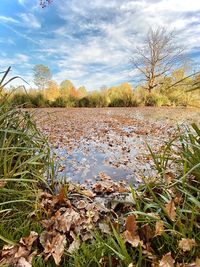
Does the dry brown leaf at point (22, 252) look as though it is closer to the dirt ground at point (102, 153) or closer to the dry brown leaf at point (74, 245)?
the dry brown leaf at point (74, 245)

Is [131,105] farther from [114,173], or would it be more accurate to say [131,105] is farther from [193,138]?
[193,138]

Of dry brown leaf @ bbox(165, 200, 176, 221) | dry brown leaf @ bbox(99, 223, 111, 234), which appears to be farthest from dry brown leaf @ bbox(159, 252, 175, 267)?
dry brown leaf @ bbox(99, 223, 111, 234)

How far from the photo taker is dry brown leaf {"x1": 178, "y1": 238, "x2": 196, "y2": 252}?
3.85ft

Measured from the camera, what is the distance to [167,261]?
115 centimetres

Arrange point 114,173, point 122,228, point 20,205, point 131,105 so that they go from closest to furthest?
1. point 122,228
2. point 20,205
3. point 114,173
4. point 131,105

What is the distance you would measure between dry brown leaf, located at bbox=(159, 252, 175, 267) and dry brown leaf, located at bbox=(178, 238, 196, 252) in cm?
8

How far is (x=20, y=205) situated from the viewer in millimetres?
1598

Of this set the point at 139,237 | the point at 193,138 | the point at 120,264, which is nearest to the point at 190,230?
the point at 139,237

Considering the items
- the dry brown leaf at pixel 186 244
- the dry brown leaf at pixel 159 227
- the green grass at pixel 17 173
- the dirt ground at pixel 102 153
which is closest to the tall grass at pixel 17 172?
the green grass at pixel 17 173

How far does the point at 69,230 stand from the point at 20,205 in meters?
0.38

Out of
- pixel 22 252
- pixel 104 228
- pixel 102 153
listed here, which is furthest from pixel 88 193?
pixel 102 153

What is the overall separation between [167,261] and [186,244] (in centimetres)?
13

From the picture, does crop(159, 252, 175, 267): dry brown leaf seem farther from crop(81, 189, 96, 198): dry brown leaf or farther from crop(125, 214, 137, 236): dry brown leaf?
crop(81, 189, 96, 198): dry brown leaf

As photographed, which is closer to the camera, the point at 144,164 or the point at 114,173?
the point at 114,173
